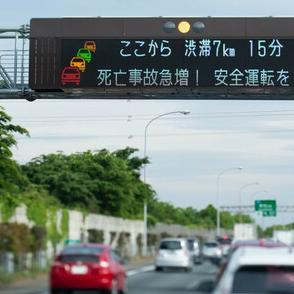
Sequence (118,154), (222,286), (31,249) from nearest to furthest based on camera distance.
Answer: (222,286) → (31,249) → (118,154)

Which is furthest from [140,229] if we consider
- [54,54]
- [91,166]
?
[54,54]

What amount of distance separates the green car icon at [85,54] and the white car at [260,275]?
2058 cm

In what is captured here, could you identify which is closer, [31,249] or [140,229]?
[31,249]

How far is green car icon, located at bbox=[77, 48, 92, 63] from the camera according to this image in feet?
95.4

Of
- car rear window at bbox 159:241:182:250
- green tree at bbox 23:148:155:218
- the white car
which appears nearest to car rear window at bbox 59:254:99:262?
the white car

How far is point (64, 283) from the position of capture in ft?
69.8

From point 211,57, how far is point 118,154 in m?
42.5

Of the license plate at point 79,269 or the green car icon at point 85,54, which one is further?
the green car icon at point 85,54

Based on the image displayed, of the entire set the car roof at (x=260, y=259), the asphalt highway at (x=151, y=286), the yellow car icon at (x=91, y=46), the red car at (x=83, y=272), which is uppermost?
the yellow car icon at (x=91, y=46)

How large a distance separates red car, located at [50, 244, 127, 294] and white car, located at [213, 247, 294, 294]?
12.4 metres

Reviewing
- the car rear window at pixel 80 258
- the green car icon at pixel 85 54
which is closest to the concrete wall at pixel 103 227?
the green car icon at pixel 85 54

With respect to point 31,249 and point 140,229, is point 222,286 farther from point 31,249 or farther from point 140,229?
point 140,229

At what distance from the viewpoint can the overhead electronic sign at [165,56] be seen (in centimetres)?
2881

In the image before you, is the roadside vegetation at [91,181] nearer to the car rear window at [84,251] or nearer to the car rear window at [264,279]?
the car rear window at [84,251]
